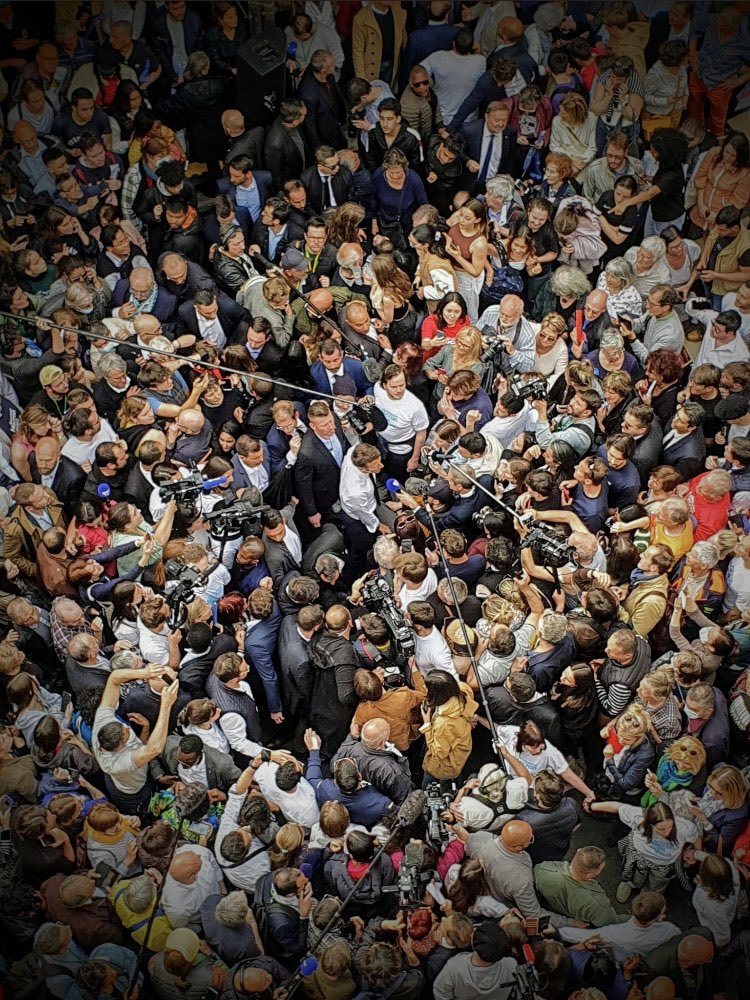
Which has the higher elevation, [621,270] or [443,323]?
[621,270]

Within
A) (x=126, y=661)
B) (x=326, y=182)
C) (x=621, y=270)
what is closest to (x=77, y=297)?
(x=326, y=182)

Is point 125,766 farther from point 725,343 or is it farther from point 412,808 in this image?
point 725,343

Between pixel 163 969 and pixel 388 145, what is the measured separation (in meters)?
11.4

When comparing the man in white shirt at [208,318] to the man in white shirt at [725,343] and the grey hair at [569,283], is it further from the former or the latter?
the man in white shirt at [725,343]

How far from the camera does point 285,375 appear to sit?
22.9 metres

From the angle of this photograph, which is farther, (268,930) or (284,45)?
(284,45)

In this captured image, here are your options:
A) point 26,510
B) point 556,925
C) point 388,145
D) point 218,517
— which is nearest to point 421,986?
point 556,925

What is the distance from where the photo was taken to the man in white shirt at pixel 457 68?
24.2 metres

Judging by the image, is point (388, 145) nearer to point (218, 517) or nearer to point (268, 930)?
point (218, 517)

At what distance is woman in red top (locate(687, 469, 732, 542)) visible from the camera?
21531 mm

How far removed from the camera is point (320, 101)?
24156 mm

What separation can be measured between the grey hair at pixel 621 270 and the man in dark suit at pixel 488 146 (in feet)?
7.35

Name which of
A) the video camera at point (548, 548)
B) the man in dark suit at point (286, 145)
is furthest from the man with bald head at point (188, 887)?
the man in dark suit at point (286, 145)

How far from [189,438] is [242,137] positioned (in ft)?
15.1
